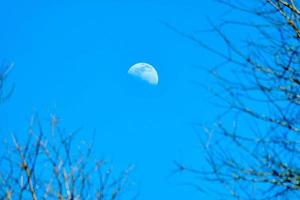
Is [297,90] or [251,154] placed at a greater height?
[297,90]

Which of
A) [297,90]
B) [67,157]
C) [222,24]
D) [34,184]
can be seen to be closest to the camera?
[297,90]

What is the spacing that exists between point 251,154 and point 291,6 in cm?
106

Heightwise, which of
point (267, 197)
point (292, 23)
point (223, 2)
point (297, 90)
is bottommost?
point (267, 197)

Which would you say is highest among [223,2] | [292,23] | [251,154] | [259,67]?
[223,2]

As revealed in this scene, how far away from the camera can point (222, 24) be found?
10.2 feet

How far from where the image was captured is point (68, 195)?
3.96 metres

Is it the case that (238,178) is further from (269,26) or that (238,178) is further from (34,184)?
(34,184)

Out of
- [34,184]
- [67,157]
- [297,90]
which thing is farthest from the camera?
[67,157]

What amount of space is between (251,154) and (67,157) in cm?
204

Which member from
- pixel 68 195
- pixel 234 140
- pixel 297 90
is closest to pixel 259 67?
pixel 297 90

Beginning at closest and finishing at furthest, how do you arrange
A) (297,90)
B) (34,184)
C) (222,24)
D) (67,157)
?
(297,90)
(222,24)
(34,184)
(67,157)

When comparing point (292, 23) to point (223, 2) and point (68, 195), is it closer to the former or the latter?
point (223, 2)

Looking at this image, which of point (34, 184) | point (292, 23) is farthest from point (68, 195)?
point (292, 23)

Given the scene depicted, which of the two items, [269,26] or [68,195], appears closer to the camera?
[269,26]
